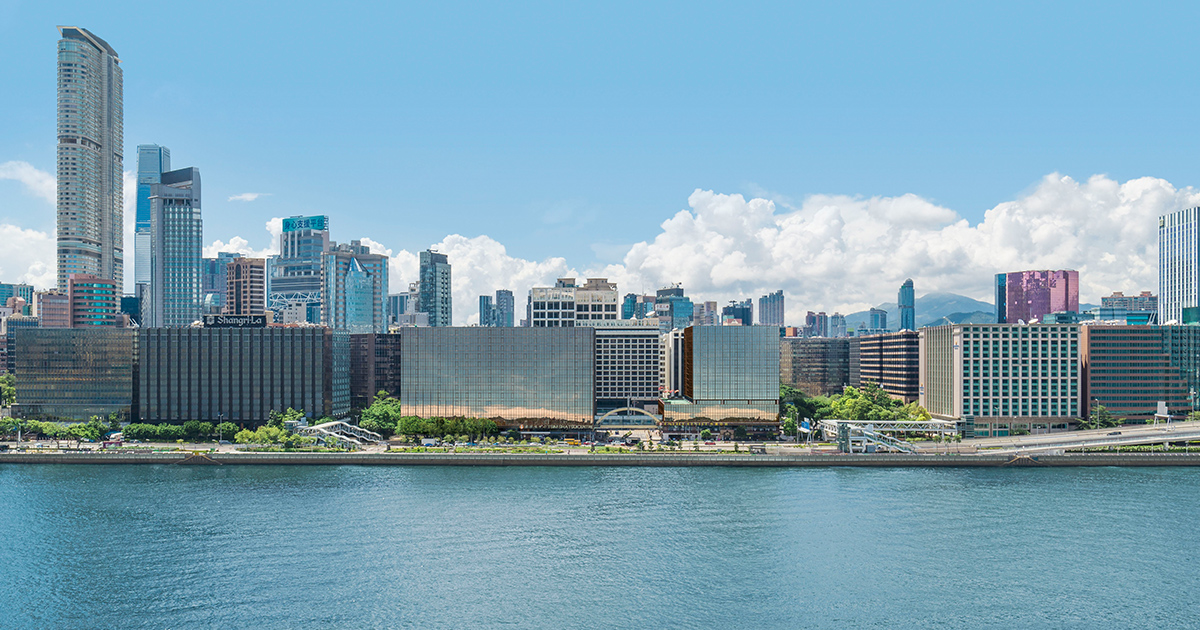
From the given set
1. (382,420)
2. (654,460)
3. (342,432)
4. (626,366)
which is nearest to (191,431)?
(342,432)

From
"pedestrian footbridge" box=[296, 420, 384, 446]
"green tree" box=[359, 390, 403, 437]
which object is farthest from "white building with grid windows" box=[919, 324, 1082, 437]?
"pedestrian footbridge" box=[296, 420, 384, 446]

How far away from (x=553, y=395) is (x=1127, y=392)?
10366 cm

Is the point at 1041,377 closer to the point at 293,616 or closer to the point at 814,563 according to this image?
the point at 814,563

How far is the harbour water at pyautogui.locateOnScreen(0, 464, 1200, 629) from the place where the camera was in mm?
57938

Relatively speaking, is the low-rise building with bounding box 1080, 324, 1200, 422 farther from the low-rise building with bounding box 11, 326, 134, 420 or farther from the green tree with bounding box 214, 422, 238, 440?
the low-rise building with bounding box 11, 326, 134, 420

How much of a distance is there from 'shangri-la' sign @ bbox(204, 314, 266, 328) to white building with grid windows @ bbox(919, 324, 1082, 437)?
12481cm

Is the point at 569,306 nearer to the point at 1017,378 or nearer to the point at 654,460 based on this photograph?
the point at 654,460

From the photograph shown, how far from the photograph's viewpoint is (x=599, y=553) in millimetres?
70312

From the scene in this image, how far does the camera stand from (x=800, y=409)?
518 feet

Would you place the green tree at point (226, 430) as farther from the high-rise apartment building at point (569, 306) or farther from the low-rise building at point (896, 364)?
the low-rise building at point (896, 364)

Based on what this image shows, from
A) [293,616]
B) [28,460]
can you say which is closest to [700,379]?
[293,616]

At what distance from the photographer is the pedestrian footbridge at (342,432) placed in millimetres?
127281

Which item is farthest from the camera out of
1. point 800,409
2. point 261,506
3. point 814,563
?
point 800,409

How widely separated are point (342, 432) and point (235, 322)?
31567mm
